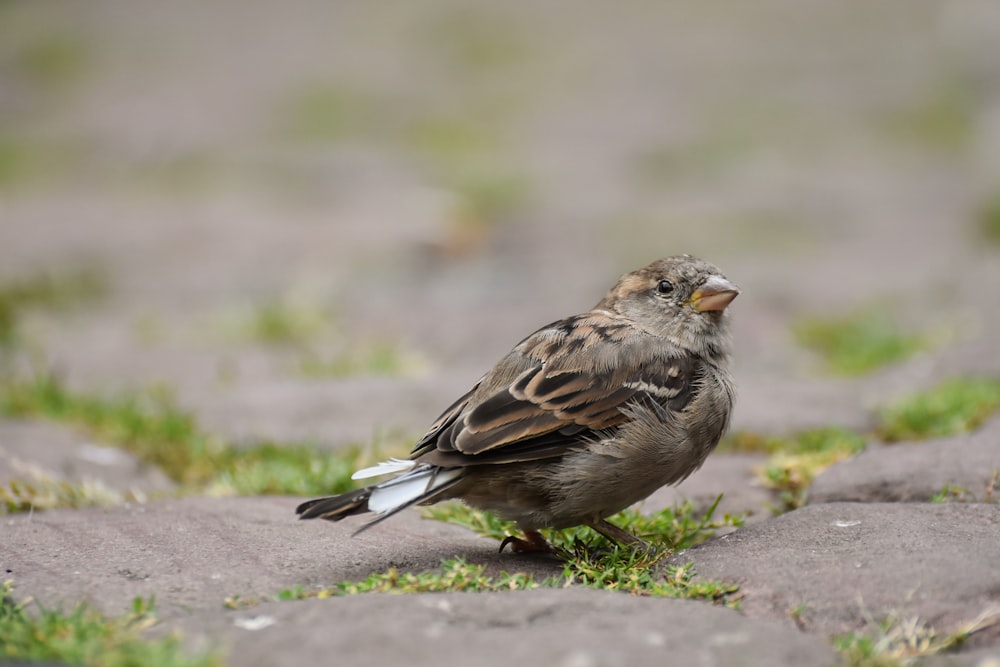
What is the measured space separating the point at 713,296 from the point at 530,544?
1331mm

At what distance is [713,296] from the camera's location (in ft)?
16.3

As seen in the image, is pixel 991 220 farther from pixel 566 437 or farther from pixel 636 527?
pixel 566 437

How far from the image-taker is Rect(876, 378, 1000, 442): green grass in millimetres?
6070

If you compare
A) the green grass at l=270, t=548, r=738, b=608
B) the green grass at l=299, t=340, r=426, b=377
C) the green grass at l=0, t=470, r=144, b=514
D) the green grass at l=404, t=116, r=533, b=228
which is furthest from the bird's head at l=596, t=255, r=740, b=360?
the green grass at l=404, t=116, r=533, b=228

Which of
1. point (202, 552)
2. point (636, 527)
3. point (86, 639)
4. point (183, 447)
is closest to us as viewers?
point (86, 639)

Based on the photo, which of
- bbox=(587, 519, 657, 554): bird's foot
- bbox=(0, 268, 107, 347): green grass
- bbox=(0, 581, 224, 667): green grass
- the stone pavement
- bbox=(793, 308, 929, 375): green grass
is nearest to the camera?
bbox=(0, 581, 224, 667): green grass

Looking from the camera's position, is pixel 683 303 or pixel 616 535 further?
pixel 683 303

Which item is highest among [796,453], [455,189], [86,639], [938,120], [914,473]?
[938,120]

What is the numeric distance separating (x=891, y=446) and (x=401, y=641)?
3453mm

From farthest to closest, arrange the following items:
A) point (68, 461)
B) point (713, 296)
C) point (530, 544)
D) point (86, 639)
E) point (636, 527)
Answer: point (68, 461) < point (713, 296) < point (636, 527) < point (530, 544) < point (86, 639)

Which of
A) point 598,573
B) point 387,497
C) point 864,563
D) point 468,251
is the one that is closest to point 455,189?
point 468,251

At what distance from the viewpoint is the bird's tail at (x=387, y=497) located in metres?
3.92

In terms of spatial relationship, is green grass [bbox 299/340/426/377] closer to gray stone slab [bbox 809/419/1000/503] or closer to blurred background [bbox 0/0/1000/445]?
blurred background [bbox 0/0/1000/445]

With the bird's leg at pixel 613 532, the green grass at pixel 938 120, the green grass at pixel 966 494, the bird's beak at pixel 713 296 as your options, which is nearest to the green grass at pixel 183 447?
the bird's leg at pixel 613 532
